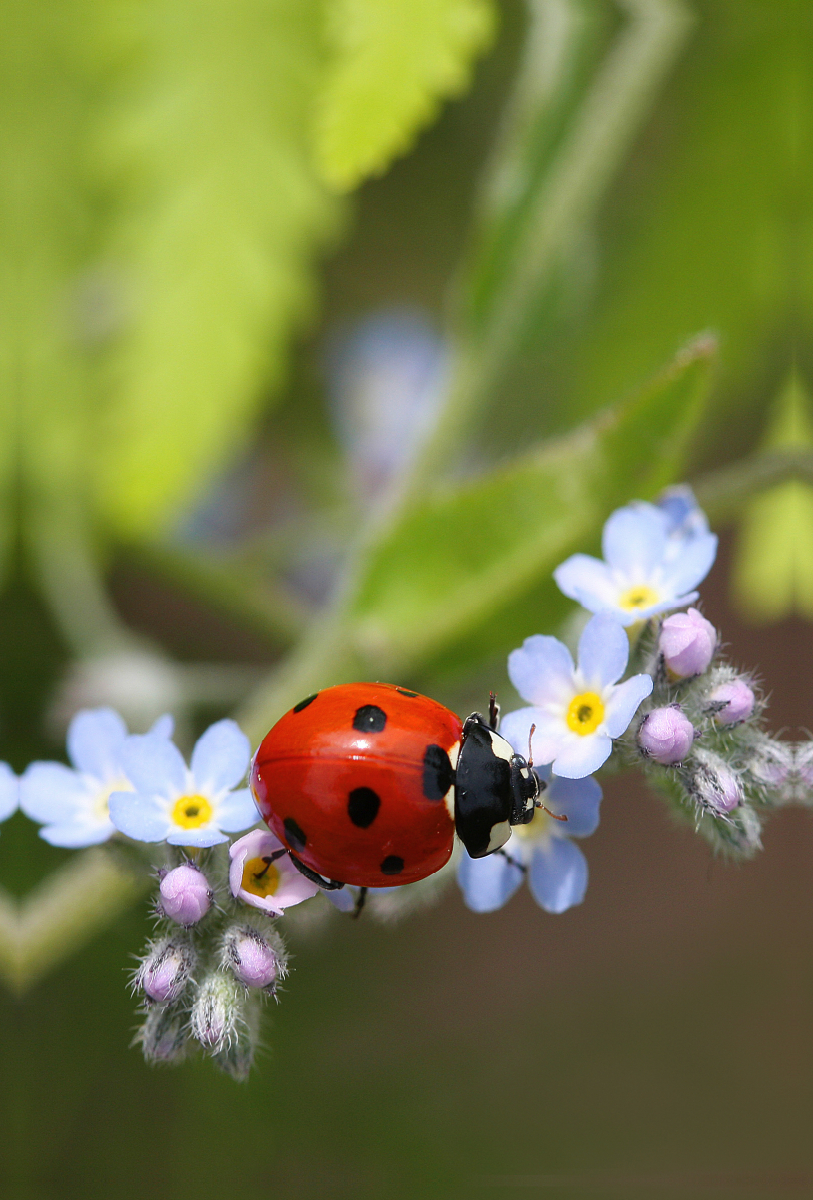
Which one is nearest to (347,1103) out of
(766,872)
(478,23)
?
(766,872)

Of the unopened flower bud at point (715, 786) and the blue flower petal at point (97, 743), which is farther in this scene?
the blue flower petal at point (97, 743)

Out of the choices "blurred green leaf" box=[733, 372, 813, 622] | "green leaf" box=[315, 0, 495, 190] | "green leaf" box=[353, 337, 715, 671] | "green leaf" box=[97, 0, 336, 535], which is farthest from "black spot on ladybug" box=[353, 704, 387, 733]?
"blurred green leaf" box=[733, 372, 813, 622]

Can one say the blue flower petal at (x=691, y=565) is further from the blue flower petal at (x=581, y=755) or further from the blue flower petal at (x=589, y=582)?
the blue flower petal at (x=581, y=755)

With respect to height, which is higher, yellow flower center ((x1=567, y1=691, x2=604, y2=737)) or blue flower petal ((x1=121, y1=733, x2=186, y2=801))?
yellow flower center ((x1=567, y1=691, x2=604, y2=737))

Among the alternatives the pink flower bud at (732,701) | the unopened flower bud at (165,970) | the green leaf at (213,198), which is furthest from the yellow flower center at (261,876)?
the green leaf at (213,198)

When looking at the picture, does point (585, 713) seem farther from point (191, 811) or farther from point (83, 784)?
point (83, 784)

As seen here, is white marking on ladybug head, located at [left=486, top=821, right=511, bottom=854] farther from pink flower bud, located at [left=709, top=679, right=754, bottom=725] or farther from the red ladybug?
pink flower bud, located at [left=709, top=679, right=754, bottom=725]
